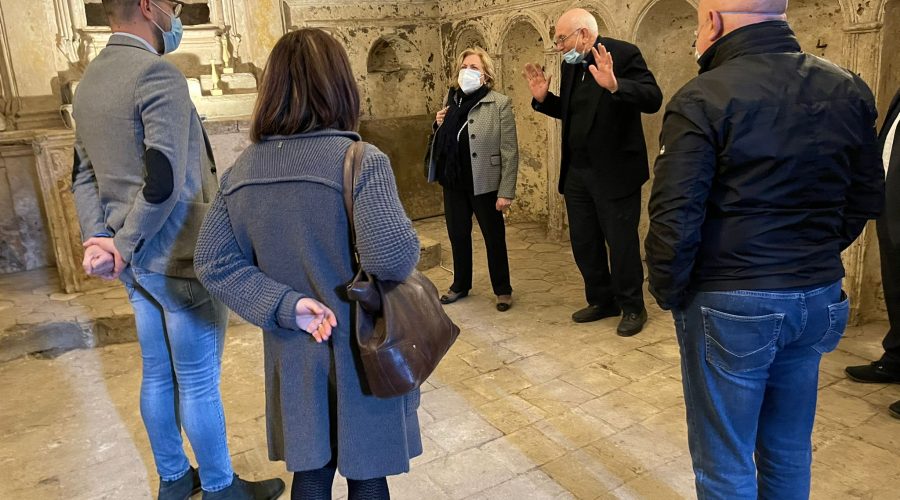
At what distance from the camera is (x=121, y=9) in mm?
2105

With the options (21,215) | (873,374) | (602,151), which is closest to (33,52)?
(21,215)

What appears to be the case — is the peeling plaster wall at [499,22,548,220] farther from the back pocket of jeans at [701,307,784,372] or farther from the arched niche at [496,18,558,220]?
the back pocket of jeans at [701,307,784,372]

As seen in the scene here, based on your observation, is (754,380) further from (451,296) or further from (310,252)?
(451,296)

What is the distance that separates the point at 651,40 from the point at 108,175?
4648 mm

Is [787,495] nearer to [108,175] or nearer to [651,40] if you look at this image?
[108,175]

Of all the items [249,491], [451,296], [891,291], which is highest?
[891,291]

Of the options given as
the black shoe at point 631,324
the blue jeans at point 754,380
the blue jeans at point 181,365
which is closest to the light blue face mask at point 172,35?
the blue jeans at point 181,365

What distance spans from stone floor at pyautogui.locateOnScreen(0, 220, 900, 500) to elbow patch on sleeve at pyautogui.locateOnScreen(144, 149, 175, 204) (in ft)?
4.52

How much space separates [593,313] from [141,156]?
311 centimetres

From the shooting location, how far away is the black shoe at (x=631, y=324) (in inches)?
164

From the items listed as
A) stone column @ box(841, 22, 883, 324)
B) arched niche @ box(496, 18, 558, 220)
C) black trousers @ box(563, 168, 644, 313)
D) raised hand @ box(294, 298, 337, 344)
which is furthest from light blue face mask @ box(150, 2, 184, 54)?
arched niche @ box(496, 18, 558, 220)

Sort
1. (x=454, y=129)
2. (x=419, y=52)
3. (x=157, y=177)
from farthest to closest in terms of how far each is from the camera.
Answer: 1. (x=419, y=52)
2. (x=454, y=129)
3. (x=157, y=177)

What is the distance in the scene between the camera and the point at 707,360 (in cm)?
185

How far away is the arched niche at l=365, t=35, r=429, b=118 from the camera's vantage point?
791 centimetres
